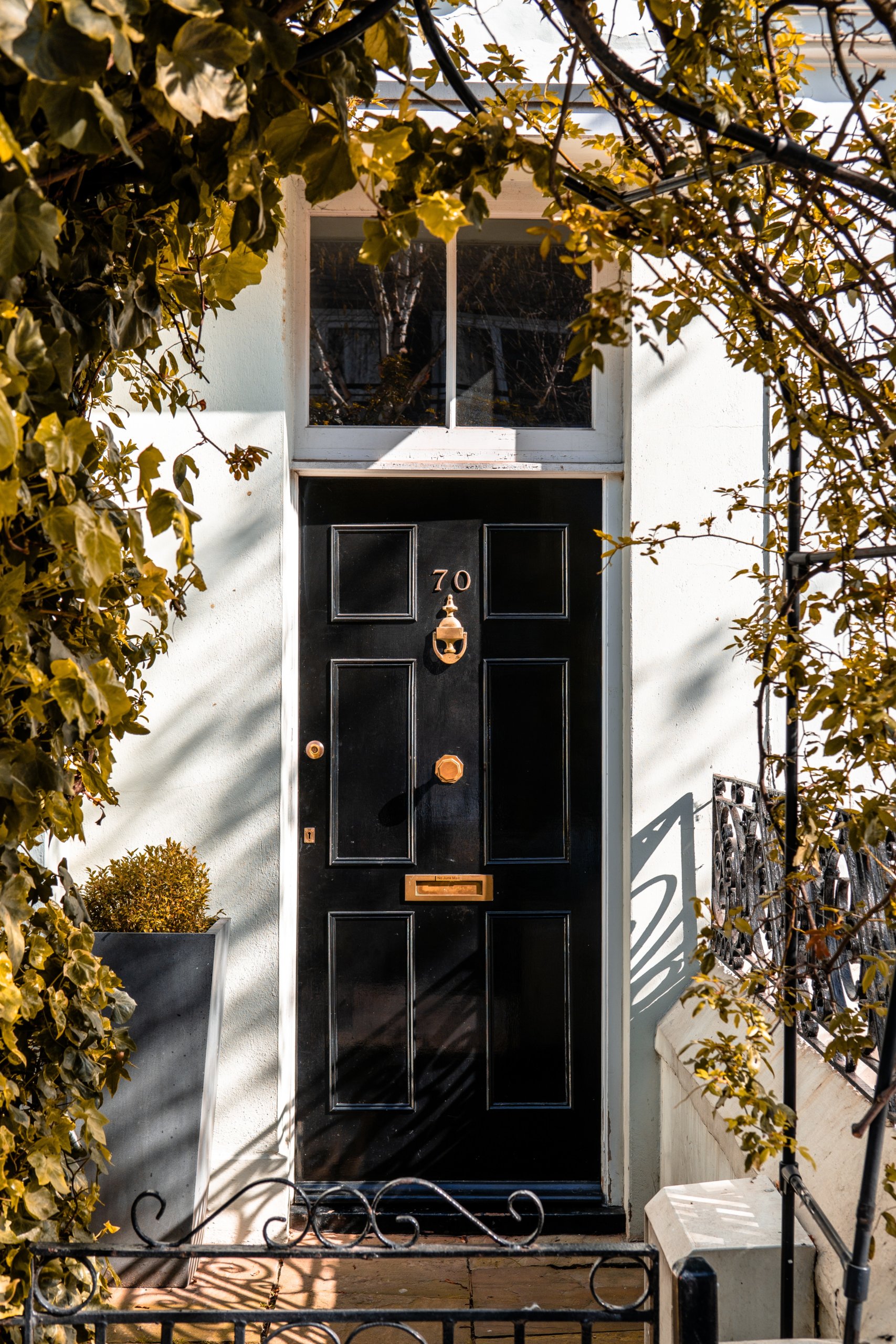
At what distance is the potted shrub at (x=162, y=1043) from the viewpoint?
3.12 metres

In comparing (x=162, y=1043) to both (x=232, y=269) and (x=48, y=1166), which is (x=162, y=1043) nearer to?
(x=48, y=1166)

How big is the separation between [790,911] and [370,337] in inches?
110

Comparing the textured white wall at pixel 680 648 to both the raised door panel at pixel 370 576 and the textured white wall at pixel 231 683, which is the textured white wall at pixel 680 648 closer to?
the raised door panel at pixel 370 576

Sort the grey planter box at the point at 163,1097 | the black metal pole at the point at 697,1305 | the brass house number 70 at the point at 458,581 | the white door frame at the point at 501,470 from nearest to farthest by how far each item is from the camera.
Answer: the black metal pole at the point at 697,1305 < the grey planter box at the point at 163,1097 < the white door frame at the point at 501,470 < the brass house number 70 at the point at 458,581

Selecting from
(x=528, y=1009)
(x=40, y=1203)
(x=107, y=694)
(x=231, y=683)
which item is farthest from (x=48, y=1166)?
(x=528, y=1009)

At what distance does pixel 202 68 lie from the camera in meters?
0.90

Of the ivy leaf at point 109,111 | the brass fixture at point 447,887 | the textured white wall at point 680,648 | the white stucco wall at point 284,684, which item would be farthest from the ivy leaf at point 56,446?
the brass fixture at point 447,887

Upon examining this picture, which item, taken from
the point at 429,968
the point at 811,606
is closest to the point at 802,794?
the point at 811,606

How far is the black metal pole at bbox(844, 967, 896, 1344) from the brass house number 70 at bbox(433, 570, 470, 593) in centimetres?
259

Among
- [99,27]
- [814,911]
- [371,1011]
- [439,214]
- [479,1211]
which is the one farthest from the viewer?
[371,1011]

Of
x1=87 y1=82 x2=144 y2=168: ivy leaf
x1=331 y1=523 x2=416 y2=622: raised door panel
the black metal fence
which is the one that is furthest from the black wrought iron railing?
x1=331 y1=523 x2=416 y2=622: raised door panel

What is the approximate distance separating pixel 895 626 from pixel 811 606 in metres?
0.14

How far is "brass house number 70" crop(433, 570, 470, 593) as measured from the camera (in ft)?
12.3

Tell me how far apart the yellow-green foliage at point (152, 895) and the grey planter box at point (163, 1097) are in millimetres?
67
